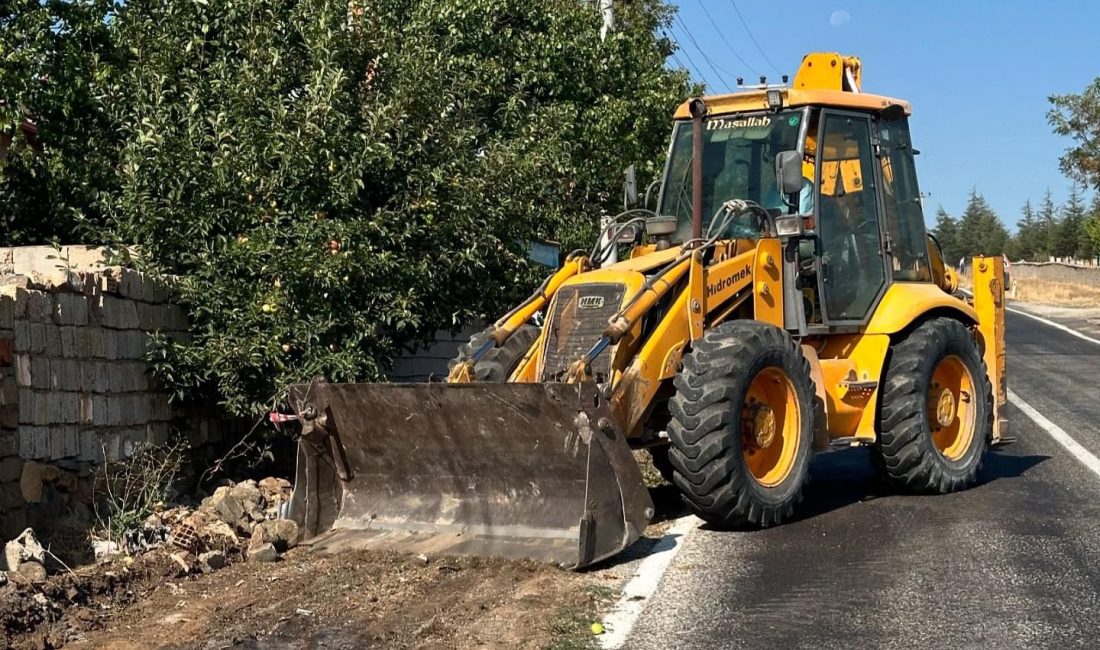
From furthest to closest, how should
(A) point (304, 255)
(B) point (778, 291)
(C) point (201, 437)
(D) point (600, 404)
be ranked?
(C) point (201, 437) < (A) point (304, 255) < (B) point (778, 291) < (D) point (600, 404)

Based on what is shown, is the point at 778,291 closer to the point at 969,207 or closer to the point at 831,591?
the point at 831,591

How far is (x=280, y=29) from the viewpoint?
11148 millimetres

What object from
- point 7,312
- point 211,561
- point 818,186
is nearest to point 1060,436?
point 818,186

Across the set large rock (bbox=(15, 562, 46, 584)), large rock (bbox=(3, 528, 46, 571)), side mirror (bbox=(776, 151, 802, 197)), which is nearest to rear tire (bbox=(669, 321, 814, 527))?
A: side mirror (bbox=(776, 151, 802, 197))

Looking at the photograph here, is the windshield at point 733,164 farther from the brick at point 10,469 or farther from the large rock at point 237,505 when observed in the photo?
the brick at point 10,469

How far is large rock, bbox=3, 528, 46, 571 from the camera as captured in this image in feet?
24.3

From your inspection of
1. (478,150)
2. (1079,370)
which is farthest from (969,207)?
(478,150)

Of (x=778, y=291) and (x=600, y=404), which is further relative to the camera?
(x=778, y=291)

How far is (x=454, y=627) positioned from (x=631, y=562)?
1.55 meters

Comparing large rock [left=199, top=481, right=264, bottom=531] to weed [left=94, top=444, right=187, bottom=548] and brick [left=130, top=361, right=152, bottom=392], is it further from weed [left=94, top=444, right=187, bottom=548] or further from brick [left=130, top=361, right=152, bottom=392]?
brick [left=130, top=361, right=152, bottom=392]

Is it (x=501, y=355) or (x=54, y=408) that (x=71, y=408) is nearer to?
(x=54, y=408)

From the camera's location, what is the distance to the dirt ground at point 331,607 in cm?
→ 605

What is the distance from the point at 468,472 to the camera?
804cm

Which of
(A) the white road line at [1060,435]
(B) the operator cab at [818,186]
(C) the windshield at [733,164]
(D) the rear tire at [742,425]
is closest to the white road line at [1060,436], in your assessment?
(A) the white road line at [1060,435]
